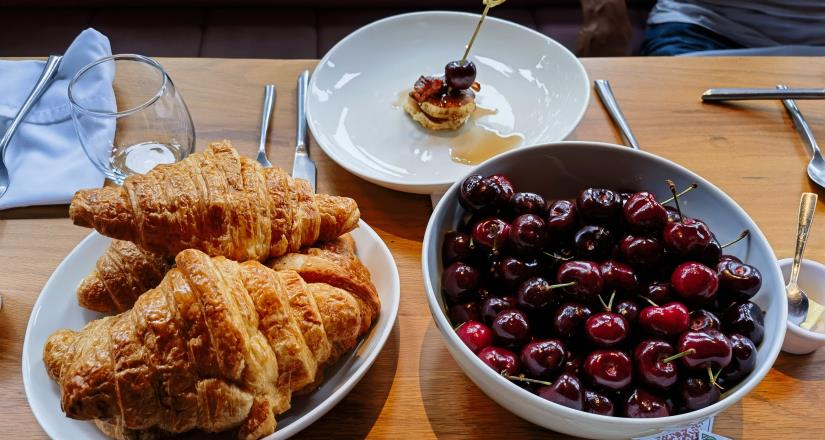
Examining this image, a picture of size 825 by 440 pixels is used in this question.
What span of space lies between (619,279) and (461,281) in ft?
0.64

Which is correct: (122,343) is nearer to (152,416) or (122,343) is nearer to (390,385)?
(152,416)

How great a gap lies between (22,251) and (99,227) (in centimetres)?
36

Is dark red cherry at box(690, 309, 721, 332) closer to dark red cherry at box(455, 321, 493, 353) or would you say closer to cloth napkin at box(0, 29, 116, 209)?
dark red cherry at box(455, 321, 493, 353)

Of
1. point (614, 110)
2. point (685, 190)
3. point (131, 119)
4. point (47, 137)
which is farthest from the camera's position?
point (614, 110)

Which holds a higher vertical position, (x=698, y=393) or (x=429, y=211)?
(x=698, y=393)

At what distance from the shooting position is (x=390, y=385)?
882 mm

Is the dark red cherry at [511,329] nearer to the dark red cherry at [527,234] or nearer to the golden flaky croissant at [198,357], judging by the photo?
the dark red cherry at [527,234]

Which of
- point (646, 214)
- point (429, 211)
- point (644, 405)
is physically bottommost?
point (429, 211)

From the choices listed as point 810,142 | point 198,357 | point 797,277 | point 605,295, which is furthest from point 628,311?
point 810,142

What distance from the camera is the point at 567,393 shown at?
2.29 feet

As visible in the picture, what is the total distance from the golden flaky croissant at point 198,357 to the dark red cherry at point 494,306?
0.20 m

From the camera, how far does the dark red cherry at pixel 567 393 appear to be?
0.70 metres

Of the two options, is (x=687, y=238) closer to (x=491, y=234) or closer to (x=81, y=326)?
(x=491, y=234)

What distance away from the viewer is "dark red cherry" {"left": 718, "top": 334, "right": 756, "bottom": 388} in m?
0.73
